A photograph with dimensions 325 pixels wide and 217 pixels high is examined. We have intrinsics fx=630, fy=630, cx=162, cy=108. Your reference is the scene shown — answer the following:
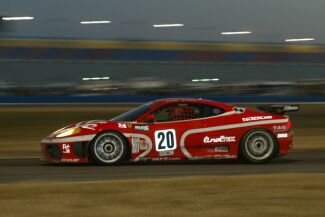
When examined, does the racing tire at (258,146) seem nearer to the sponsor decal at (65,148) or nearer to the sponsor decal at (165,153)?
the sponsor decal at (165,153)

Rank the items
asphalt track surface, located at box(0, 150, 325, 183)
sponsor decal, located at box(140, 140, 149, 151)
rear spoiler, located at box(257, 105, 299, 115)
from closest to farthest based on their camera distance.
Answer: asphalt track surface, located at box(0, 150, 325, 183) → sponsor decal, located at box(140, 140, 149, 151) → rear spoiler, located at box(257, 105, 299, 115)

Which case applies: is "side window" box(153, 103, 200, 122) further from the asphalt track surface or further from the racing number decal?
the asphalt track surface

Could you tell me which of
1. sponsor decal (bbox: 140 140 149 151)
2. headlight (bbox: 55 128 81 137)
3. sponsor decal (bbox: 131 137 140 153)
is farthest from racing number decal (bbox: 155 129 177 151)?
headlight (bbox: 55 128 81 137)

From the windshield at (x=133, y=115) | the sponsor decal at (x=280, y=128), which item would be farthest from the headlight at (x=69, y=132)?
the sponsor decal at (x=280, y=128)

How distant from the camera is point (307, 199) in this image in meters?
6.46

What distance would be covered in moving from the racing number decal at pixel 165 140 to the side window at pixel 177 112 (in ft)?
0.76

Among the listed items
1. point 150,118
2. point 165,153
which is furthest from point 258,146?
point 150,118

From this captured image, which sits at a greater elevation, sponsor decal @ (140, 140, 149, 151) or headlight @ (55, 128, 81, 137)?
headlight @ (55, 128, 81, 137)

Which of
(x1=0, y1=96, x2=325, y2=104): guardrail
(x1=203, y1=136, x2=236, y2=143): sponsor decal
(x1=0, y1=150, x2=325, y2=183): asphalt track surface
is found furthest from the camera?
(x1=0, y1=96, x2=325, y2=104): guardrail

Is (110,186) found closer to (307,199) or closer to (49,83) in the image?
(307,199)

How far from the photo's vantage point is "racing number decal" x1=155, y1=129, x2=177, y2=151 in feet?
34.0

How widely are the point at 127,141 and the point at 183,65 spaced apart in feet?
119

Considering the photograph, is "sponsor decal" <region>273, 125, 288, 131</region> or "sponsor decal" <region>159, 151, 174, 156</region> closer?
"sponsor decal" <region>159, 151, 174, 156</region>

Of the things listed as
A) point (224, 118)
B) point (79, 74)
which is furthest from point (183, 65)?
point (224, 118)
